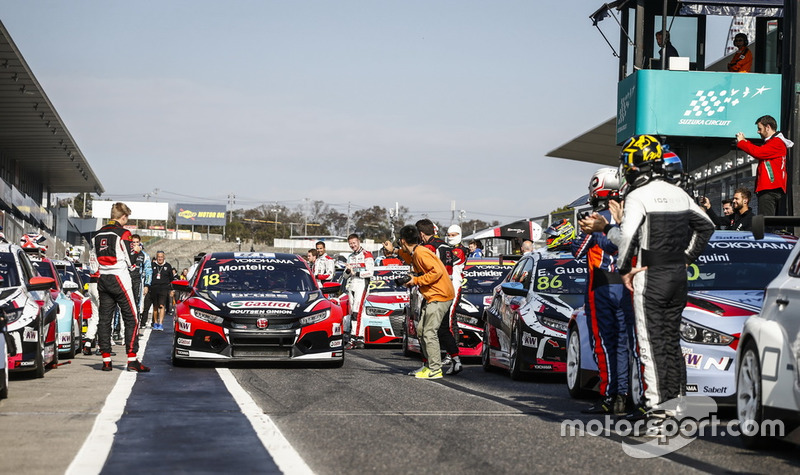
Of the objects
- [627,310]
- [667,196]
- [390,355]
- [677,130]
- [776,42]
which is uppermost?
[776,42]

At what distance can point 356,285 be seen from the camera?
1923cm

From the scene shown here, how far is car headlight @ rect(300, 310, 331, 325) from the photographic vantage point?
13.6 metres

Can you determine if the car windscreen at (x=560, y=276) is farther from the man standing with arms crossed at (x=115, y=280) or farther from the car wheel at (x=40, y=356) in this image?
the car wheel at (x=40, y=356)

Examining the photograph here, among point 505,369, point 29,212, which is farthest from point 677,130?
point 29,212

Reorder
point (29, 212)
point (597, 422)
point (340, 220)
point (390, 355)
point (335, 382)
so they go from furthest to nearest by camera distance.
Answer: point (340, 220), point (29, 212), point (390, 355), point (335, 382), point (597, 422)

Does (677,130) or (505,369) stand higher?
(677,130)

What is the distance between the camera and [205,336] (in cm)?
1332

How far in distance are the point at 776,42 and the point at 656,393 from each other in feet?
53.9

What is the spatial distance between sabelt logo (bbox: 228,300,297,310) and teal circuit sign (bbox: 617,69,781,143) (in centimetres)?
960

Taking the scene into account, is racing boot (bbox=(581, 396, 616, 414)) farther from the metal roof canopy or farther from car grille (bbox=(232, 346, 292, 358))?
the metal roof canopy

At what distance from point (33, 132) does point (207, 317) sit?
121ft

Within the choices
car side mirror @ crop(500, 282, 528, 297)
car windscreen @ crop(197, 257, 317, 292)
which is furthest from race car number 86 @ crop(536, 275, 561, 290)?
car windscreen @ crop(197, 257, 317, 292)

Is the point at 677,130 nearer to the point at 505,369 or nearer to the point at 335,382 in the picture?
the point at 505,369

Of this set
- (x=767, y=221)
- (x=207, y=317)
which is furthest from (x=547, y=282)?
(x=767, y=221)
